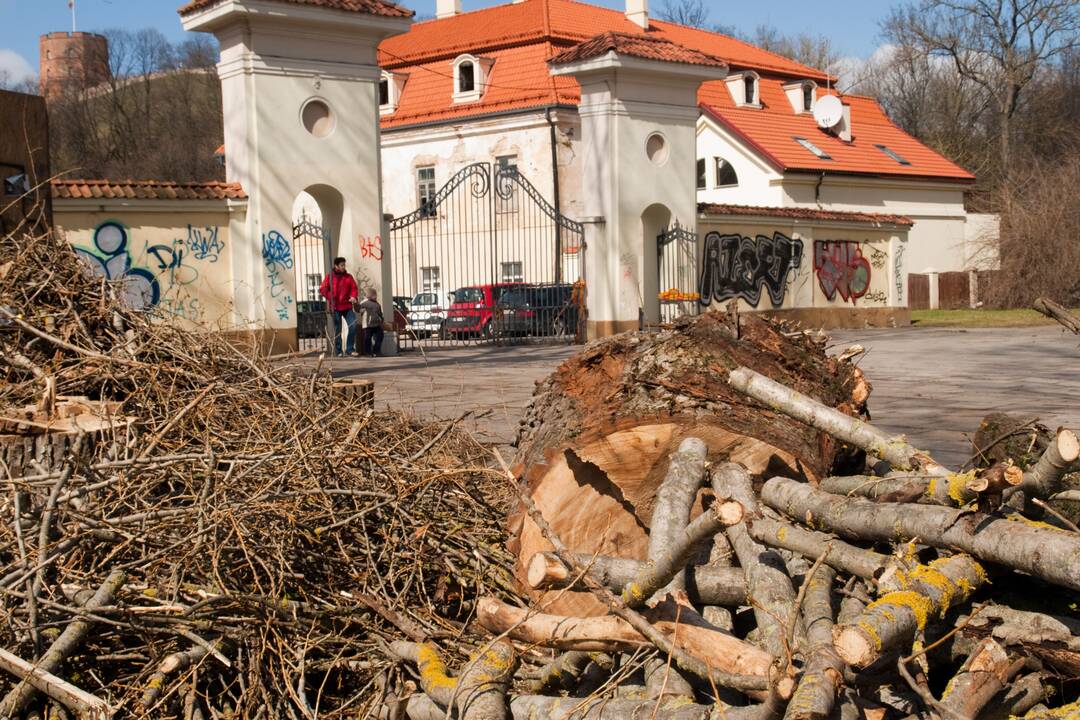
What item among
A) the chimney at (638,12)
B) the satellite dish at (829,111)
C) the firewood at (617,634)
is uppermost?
the chimney at (638,12)

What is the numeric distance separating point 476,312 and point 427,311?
171cm

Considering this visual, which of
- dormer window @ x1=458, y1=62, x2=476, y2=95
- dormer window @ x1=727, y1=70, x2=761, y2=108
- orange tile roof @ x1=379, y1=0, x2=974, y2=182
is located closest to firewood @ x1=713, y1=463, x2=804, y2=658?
orange tile roof @ x1=379, y1=0, x2=974, y2=182

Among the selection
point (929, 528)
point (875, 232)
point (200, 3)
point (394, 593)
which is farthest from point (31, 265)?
point (875, 232)

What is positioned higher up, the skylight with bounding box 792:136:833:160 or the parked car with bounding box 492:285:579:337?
the skylight with bounding box 792:136:833:160

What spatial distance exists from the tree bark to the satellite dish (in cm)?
3884

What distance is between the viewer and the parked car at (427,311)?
87.2 ft

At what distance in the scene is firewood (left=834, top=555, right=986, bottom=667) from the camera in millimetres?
2945

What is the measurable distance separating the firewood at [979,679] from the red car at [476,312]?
2065 cm

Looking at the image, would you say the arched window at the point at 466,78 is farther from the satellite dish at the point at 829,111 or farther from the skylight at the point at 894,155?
the skylight at the point at 894,155

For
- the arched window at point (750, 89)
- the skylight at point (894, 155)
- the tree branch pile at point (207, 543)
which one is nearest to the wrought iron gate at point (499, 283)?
the arched window at point (750, 89)

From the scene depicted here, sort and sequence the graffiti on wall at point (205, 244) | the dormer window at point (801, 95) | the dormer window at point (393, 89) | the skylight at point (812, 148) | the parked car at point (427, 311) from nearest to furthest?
the graffiti on wall at point (205, 244) → the parked car at point (427, 311) → the skylight at point (812, 148) → the dormer window at point (393, 89) → the dormer window at point (801, 95)

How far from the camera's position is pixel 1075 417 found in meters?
10.4

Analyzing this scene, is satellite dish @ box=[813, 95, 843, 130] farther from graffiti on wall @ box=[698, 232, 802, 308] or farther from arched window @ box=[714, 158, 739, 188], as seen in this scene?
graffiti on wall @ box=[698, 232, 802, 308]

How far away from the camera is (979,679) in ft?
10.9
